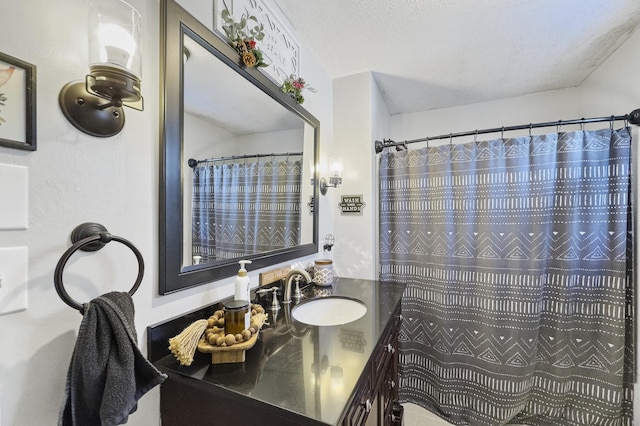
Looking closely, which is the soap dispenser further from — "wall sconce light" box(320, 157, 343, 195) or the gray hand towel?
"wall sconce light" box(320, 157, 343, 195)

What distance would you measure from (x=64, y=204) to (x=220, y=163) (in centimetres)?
51

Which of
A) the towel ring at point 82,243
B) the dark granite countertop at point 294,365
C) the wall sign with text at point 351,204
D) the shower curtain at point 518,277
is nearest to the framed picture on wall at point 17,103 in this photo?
the towel ring at point 82,243

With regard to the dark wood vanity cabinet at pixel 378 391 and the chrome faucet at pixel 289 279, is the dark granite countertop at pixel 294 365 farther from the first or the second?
the chrome faucet at pixel 289 279

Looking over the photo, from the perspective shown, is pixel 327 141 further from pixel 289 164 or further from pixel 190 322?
pixel 190 322

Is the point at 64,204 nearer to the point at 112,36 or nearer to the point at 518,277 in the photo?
the point at 112,36

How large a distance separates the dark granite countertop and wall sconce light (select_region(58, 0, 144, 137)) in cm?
59

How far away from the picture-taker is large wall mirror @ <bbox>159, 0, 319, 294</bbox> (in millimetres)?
812

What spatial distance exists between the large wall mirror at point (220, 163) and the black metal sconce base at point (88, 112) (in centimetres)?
13

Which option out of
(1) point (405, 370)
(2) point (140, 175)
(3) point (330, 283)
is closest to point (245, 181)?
(2) point (140, 175)

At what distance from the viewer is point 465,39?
152cm

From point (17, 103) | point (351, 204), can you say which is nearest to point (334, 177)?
point (351, 204)

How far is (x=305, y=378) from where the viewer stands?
70 centimetres

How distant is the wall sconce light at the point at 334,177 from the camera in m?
1.77

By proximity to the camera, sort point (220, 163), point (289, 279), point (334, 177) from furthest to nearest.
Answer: point (334, 177), point (289, 279), point (220, 163)
